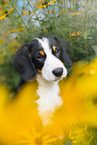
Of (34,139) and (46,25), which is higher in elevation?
(46,25)

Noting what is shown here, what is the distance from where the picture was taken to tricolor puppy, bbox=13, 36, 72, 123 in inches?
48.7

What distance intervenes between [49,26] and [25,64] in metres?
0.62

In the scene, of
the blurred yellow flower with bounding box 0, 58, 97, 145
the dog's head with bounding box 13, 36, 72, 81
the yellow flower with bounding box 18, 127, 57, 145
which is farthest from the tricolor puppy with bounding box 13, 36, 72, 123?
the yellow flower with bounding box 18, 127, 57, 145

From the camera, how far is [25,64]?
129 cm

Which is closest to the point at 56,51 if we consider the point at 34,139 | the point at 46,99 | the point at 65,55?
the point at 65,55

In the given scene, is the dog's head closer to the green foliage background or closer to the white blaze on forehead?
the white blaze on forehead

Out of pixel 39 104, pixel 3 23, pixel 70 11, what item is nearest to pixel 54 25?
pixel 70 11

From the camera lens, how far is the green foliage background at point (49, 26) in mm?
1517

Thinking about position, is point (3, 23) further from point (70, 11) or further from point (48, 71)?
point (48, 71)

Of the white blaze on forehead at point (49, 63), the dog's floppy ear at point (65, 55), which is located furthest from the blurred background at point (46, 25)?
the white blaze on forehead at point (49, 63)

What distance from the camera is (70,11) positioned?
65.8 inches

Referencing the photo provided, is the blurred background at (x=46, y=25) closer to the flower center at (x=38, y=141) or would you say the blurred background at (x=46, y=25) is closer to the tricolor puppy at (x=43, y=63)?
the tricolor puppy at (x=43, y=63)

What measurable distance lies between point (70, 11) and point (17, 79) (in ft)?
3.09

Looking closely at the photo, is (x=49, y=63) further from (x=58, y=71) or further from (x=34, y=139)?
(x=34, y=139)
